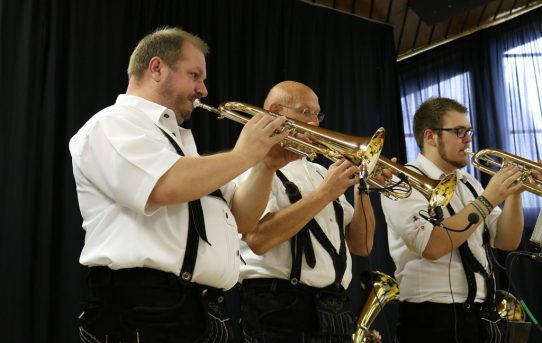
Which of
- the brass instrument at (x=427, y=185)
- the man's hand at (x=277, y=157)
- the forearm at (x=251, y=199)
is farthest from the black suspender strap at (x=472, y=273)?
the forearm at (x=251, y=199)

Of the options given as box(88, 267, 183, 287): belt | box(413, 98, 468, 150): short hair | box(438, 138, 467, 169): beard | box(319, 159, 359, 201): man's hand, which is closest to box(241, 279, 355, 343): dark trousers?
box(319, 159, 359, 201): man's hand

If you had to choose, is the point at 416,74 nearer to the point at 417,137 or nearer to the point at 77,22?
the point at 417,137

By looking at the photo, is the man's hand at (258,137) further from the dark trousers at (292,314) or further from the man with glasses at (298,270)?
the dark trousers at (292,314)

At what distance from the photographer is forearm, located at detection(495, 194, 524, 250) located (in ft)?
11.9

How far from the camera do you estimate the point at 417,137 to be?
3.91 meters

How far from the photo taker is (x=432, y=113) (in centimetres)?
381

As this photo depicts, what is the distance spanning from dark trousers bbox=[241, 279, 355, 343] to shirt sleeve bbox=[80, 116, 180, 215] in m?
0.92

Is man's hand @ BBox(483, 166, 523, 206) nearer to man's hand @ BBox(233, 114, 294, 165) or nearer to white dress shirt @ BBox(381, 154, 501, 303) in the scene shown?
white dress shirt @ BBox(381, 154, 501, 303)

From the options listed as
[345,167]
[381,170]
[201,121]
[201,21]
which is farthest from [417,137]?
[201,21]

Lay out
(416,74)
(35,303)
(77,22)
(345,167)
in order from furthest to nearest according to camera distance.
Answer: (416,74) → (77,22) → (35,303) → (345,167)

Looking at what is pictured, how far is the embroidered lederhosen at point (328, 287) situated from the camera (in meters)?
2.72

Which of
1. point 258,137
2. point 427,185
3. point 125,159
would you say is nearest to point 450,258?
point 427,185

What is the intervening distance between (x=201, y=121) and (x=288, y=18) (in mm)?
1454

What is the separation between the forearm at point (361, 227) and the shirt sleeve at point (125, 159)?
1.31 metres
